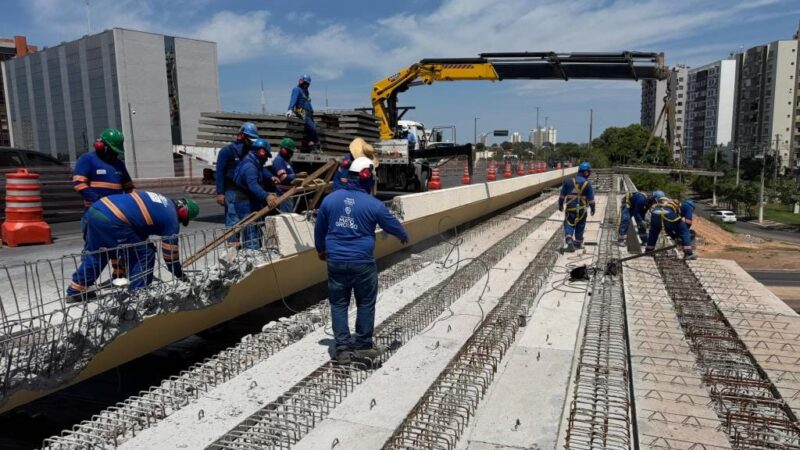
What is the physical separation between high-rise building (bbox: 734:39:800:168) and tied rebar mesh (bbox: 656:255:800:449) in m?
85.8

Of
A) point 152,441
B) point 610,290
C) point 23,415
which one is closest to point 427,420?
point 152,441

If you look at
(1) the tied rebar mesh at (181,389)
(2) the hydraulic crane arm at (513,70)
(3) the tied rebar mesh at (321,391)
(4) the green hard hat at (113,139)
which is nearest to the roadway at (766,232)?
(2) the hydraulic crane arm at (513,70)

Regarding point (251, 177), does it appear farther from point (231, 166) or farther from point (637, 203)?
point (637, 203)

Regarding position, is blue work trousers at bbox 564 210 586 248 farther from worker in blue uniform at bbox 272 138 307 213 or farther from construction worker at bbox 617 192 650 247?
worker in blue uniform at bbox 272 138 307 213

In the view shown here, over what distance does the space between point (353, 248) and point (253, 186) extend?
83.0 inches

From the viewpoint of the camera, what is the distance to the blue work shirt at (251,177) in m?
5.65

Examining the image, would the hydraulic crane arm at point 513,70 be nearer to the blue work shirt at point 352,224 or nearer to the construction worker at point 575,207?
the construction worker at point 575,207

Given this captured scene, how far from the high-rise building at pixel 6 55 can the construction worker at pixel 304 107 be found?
51.4 metres

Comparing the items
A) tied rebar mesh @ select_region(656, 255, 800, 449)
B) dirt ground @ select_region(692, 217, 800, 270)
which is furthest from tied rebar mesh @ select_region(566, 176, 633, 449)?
dirt ground @ select_region(692, 217, 800, 270)

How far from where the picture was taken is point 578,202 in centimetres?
898

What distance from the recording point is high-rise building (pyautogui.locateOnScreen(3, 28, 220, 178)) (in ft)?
117

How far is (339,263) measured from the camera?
13.4 ft

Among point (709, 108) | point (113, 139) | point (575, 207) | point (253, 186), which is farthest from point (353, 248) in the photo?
point (709, 108)

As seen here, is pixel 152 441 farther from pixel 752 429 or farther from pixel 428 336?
pixel 752 429
